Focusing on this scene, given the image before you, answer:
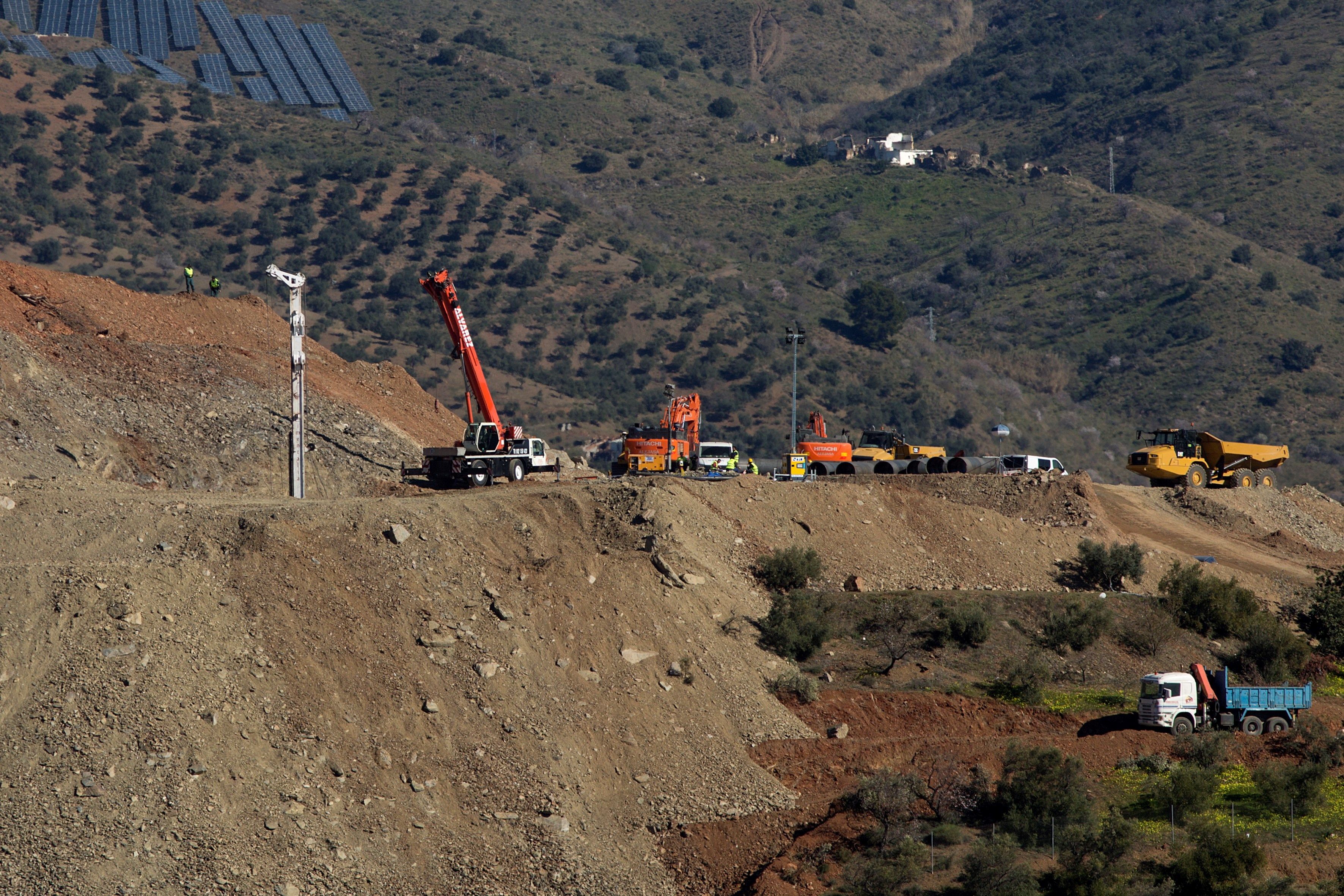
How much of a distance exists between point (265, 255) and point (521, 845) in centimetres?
8943

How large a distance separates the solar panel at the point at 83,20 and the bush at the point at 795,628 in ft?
390

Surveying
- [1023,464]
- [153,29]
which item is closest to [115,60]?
[153,29]

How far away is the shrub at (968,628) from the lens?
31484 mm

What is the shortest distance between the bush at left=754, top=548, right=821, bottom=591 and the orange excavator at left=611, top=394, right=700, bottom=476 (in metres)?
10.7

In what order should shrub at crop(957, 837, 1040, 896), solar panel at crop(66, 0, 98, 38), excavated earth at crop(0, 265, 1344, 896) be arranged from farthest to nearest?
solar panel at crop(66, 0, 98, 38) → excavated earth at crop(0, 265, 1344, 896) → shrub at crop(957, 837, 1040, 896)

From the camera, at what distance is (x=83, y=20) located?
5118 inches

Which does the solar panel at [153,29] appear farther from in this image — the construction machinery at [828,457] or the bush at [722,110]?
the construction machinery at [828,457]

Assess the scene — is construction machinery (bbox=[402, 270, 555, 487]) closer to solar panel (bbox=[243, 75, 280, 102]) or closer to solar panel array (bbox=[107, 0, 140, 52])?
solar panel (bbox=[243, 75, 280, 102])

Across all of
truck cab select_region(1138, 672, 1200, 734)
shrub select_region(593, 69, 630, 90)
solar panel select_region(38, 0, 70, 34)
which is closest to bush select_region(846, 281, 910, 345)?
shrub select_region(593, 69, 630, 90)

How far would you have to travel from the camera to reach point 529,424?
89875mm

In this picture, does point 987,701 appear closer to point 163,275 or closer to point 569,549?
point 569,549

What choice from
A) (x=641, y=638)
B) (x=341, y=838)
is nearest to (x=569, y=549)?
(x=641, y=638)

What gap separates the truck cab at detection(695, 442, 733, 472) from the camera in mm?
44156

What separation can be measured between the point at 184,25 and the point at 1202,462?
114235 mm
